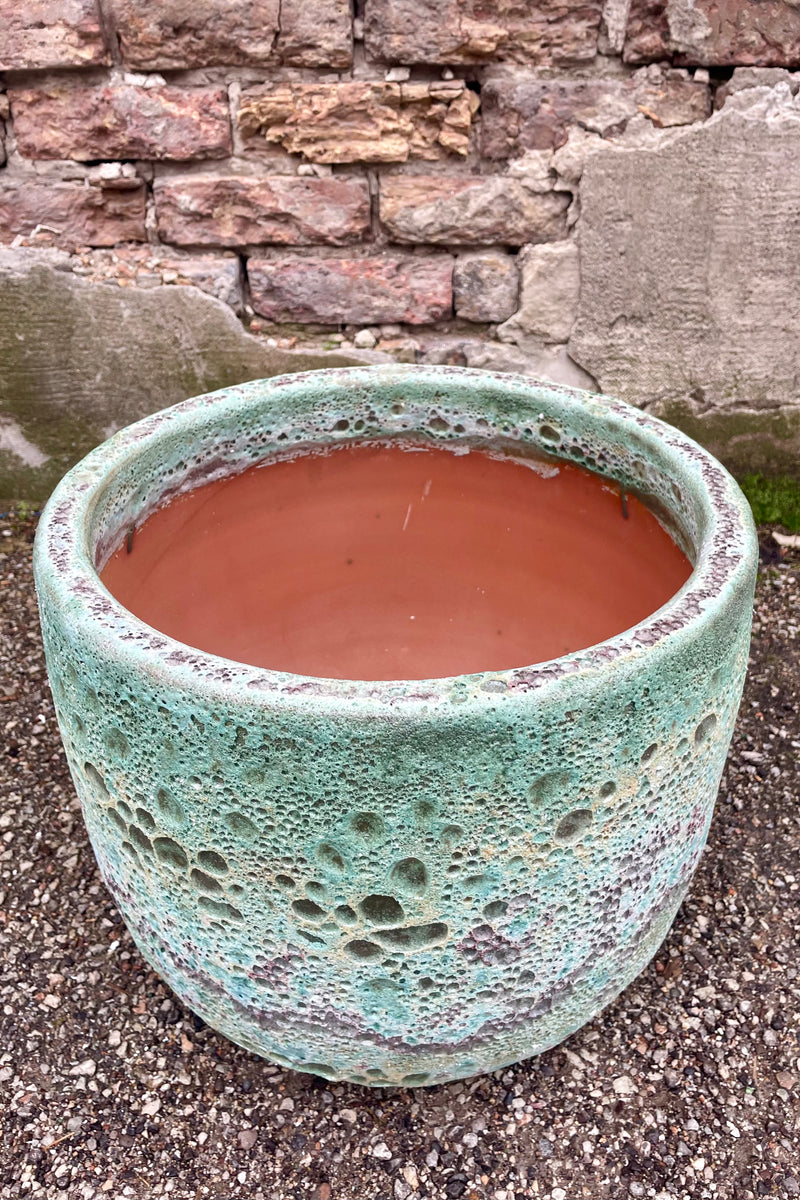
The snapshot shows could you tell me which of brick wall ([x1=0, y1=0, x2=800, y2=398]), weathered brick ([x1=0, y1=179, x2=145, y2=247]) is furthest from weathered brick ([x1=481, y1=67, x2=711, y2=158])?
weathered brick ([x1=0, y1=179, x2=145, y2=247])

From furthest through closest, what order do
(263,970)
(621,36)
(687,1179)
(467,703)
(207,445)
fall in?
(621,36) < (207,445) < (687,1179) < (263,970) < (467,703)

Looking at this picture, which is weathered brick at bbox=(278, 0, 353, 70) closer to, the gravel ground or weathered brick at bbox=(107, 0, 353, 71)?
weathered brick at bbox=(107, 0, 353, 71)

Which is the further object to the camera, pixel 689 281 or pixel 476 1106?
pixel 689 281

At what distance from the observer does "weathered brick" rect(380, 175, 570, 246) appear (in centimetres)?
233

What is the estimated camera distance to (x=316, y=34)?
2.20m

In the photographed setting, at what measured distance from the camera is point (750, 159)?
7.46ft

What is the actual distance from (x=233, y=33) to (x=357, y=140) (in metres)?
0.33

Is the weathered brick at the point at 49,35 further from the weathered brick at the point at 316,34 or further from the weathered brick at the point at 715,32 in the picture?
the weathered brick at the point at 715,32

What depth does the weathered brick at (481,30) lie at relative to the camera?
7.11 feet

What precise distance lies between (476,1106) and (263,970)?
0.45m

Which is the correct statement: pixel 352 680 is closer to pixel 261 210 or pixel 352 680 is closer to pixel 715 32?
pixel 261 210

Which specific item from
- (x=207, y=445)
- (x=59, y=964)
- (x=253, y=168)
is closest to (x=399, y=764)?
(x=207, y=445)

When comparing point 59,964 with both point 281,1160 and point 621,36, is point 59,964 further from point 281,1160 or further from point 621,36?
point 621,36

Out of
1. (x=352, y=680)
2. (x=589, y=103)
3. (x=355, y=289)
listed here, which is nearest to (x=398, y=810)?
(x=352, y=680)
